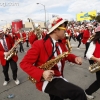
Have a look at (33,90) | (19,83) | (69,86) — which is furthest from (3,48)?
(69,86)

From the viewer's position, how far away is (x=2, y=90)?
4980mm

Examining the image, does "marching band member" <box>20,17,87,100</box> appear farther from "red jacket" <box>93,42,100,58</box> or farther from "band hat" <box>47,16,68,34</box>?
"red jacket" <box>93,42,100,58</box>

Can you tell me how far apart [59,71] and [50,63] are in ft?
0.98

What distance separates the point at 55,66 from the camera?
2.69 meters

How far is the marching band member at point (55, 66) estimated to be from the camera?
237 cm

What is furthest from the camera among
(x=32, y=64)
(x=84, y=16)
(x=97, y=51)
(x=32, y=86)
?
(x=84, y=16)

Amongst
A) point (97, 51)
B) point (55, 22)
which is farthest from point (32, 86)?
point (55, 22)

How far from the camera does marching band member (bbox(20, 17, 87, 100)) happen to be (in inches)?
93.1

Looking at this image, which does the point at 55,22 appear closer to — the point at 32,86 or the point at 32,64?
the point at 32,64

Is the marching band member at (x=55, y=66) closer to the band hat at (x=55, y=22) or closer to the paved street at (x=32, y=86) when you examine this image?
the band hat at (x=55, y=22)

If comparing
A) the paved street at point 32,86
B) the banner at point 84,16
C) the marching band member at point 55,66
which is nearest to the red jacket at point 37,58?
the marching band member at point 55,66

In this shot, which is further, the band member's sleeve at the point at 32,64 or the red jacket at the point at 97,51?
the red jacket at the point at 97,51

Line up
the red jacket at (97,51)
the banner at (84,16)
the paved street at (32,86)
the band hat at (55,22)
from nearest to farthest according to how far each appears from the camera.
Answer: the band hat at (55,22) → the red jacket at (97,51) → the paved street at (32,86) → the banner at (84,16)

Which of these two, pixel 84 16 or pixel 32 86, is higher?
pixel 32 86
